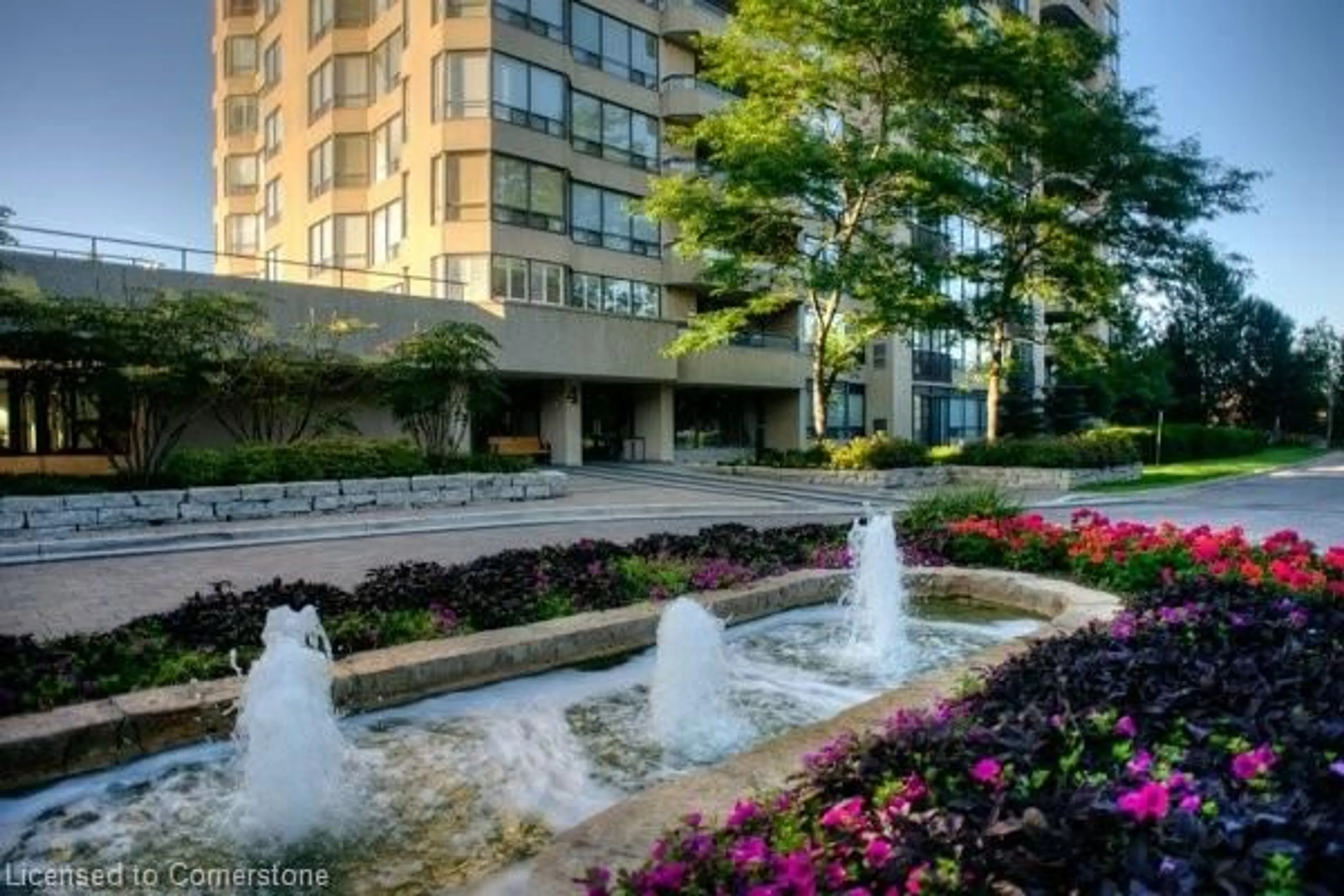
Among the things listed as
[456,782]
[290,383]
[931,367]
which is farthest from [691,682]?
[931,367]

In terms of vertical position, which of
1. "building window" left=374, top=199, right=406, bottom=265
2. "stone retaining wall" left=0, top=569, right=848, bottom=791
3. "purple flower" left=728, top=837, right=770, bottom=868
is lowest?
"stone retaining wall" left=0, top=569, right=848, bottom=791

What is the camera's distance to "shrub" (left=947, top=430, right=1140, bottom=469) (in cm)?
2702

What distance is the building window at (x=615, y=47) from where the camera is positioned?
31781 mm

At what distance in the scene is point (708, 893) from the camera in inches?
101

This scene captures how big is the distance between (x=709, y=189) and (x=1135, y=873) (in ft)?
80.9

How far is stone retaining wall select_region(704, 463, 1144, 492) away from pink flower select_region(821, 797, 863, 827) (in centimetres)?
2200

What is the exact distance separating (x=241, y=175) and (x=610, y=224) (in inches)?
839

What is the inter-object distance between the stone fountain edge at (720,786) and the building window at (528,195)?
24693mm

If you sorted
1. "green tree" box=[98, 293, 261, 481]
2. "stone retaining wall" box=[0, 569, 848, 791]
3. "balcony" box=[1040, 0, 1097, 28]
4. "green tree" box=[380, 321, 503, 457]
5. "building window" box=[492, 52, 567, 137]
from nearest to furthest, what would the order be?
"stone retaining wall" box=[0, 569, 848, 791], "green tree" box=[98, 293, 261, 481], "green tree" box=[380, 321, 503, 457], "building window" box=[492, 52, 567, 137], "balcony" box=[1040, 0, 1097, 28]

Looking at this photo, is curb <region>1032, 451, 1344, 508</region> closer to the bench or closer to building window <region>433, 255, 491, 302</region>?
the bench

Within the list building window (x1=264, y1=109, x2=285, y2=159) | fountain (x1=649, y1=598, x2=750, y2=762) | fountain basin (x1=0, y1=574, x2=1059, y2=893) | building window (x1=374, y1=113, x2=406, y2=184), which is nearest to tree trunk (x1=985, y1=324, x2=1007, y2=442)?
building window (x1=374, y1=113, x2=406, y2=184)

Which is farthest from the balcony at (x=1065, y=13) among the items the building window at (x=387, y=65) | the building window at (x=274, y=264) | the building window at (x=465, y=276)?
the building window at (x=274, y=264)

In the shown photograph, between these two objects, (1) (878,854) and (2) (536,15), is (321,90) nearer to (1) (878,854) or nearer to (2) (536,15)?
(2) (536,15)

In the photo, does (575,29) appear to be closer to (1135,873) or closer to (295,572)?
(295,572)
